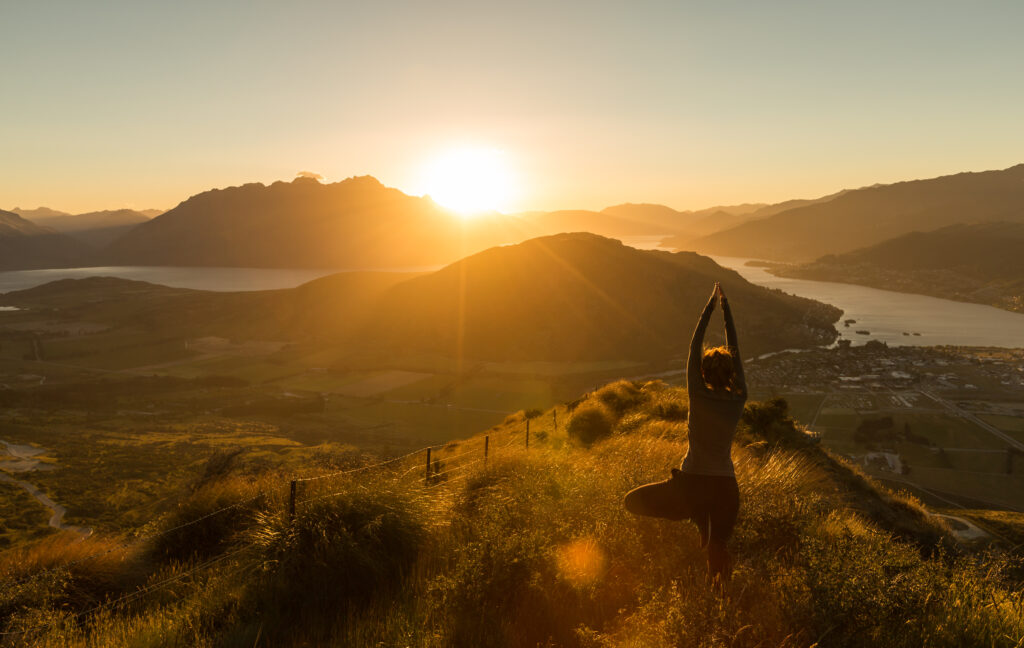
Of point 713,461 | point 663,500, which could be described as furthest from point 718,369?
point 663,500

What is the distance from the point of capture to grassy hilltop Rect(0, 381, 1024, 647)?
4.20 meters

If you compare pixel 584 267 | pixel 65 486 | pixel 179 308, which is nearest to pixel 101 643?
pixel 65 486

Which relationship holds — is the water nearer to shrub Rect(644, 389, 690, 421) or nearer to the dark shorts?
shrub Rect(644, 389, 690, 421)

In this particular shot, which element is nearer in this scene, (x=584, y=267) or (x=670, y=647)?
(x=670, y=647)

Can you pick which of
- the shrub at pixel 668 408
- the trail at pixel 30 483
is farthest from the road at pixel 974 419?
the trail at pixel 30 483

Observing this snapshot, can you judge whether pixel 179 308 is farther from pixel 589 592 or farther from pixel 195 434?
pixel 589 592

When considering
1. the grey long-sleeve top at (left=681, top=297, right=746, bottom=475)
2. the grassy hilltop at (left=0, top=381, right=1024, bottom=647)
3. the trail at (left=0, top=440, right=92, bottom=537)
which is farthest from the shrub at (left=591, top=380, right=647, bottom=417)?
the trail at (left=0, top=440, right=92, bottom=537)

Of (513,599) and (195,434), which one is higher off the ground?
(513,599)

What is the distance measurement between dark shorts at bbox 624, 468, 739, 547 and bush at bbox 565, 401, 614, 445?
11.6 meters

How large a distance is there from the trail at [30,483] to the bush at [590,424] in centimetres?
2642

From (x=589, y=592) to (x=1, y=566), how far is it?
9377 mm

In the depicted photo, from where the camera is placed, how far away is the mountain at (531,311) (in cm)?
12912

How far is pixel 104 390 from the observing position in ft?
317

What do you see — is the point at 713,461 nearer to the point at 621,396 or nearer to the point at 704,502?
the point at 704,502
